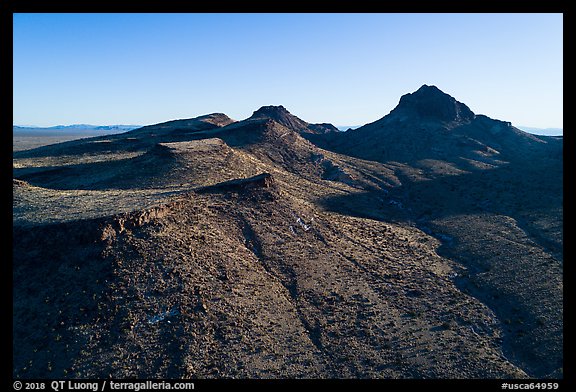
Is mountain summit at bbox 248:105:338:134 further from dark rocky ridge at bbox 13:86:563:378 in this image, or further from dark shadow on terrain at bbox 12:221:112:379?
dark shadow on terrain at bbox 12:221:112:379

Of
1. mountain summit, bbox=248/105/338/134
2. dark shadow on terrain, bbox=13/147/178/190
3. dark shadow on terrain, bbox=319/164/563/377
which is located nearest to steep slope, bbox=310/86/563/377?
dark shadow on terrain, bbox=319/164/563/377

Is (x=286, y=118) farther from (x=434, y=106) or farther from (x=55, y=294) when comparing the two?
(x=55, y=294)

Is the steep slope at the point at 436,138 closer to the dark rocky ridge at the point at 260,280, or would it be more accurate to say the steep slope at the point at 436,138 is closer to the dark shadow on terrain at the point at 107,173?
the dark rocky ridge at the point at 260,280

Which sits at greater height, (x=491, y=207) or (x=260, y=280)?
(x=491, y=207)

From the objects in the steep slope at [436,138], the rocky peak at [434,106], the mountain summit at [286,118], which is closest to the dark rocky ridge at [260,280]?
the steep slope at [436,138]

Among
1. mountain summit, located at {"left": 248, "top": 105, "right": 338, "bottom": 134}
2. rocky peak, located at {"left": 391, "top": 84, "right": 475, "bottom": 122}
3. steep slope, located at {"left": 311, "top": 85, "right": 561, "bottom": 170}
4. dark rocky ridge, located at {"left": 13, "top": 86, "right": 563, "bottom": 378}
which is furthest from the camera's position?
mountain summit, located at {"left": 248, "top": 105, "right": 338, "bottom": 134}

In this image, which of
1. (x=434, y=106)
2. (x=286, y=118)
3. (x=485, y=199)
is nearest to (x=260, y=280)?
(x=485, y=199)

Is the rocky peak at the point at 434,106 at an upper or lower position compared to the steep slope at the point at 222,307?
upper
